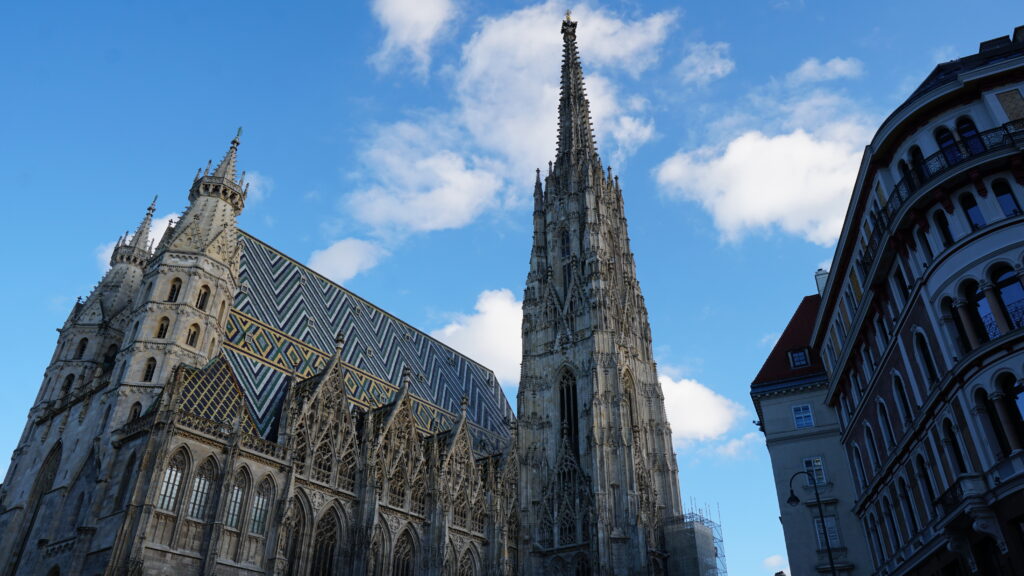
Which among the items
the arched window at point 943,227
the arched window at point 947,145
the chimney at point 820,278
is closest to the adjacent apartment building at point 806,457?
the chimney at point 820,278

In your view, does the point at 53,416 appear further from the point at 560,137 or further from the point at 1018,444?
the point at 560,137

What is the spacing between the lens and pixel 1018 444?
14.4 meters

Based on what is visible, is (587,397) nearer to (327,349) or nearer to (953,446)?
(327,349)

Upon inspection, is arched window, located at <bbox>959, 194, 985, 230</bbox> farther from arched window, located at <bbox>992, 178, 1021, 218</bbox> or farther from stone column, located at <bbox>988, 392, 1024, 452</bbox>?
stone column, located at <bbox>988, 392, 1024, 452</bbox>

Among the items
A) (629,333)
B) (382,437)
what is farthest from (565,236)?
(382,437)

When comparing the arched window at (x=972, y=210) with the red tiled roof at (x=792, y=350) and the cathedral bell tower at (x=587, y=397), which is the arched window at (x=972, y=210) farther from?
the cathedral bell tower at (x=587, y=397)

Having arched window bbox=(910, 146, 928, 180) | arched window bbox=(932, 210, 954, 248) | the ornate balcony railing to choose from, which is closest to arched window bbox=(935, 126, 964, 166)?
the ornate balcony railing

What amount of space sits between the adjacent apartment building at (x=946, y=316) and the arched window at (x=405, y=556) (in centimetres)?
2390

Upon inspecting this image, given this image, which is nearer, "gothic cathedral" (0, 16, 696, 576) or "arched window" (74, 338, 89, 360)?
"gothic cathedral" (0, 16, 696, 576)

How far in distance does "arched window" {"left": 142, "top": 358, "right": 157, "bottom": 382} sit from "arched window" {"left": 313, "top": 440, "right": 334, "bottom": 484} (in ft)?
27.9

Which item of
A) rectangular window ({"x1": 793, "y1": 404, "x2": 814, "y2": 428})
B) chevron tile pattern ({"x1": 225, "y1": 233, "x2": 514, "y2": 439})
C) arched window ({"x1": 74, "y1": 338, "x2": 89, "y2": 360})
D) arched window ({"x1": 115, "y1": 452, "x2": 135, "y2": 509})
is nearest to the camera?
arched window ({"x1": 115, "y1": 452, "x2": 135, "y2": 509})

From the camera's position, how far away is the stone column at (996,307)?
15.3 meters

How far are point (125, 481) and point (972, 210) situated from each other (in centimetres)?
3098

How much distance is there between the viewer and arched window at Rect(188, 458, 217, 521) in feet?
91.9
